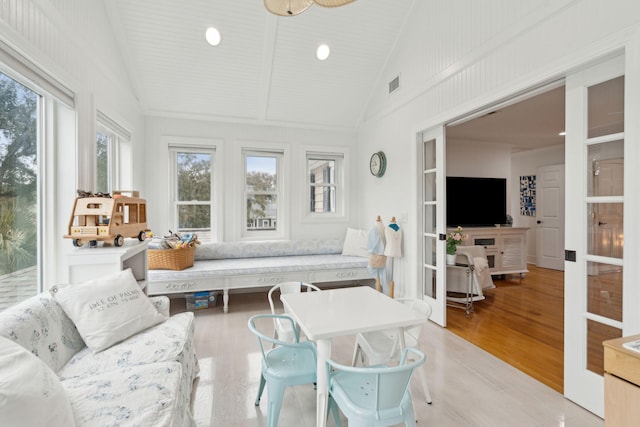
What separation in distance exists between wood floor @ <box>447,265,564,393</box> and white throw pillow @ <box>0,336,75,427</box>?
278 centimetres

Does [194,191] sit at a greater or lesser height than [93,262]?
greater

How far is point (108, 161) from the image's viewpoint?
10.9 feet

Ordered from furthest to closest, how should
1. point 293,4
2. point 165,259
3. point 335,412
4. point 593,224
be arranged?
1. point 165,259
2. point 593,224
3. point 293,4
4. point 335,412

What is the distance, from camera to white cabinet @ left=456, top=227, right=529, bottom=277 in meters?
5.38

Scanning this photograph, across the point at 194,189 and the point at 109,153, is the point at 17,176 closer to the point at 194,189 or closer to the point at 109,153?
the point at 109,153

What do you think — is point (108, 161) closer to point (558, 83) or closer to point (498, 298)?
point (558, 83)

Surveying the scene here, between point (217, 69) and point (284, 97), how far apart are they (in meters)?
0.92

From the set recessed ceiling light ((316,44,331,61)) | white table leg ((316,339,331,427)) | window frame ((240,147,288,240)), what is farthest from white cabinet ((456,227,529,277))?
white table leg ((316,339,331,427))

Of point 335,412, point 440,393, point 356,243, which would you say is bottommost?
point 440,393

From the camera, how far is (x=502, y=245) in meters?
5.45

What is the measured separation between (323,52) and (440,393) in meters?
3.59

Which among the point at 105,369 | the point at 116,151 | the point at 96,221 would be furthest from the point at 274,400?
the point at 116,151

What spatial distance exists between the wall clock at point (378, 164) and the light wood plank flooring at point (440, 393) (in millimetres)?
2163

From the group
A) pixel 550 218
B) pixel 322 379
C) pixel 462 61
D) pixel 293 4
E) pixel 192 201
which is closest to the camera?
pixel 322 379
